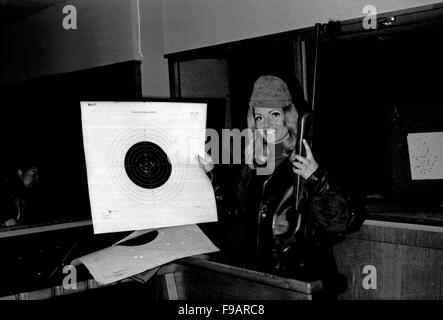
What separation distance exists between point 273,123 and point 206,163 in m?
0.24

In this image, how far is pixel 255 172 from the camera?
5.21ft

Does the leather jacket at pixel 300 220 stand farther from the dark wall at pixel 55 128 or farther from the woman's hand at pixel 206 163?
the dark wall at pixel 55 128

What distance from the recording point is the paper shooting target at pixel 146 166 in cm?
143

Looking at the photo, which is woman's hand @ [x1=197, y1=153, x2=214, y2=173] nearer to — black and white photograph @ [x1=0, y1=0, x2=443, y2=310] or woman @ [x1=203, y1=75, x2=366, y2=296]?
black and white photograph @ [x1=0, y1=0, x2=443, y2=310]

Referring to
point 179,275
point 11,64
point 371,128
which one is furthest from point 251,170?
point 11,64

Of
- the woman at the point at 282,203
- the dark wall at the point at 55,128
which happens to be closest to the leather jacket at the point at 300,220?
the woman at the point at 282,203

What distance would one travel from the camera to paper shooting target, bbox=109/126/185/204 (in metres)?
1.43

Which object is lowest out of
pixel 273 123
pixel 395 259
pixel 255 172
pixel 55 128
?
pixel 395 259

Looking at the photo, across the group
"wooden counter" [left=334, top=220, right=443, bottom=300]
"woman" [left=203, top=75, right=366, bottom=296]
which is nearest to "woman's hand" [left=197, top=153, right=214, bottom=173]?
"woman" [left=203, top=75, right=366, bottom=296]

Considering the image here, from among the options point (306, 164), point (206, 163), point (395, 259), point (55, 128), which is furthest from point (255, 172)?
point (55, 128)

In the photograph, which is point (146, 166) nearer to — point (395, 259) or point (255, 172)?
point (255, 172)

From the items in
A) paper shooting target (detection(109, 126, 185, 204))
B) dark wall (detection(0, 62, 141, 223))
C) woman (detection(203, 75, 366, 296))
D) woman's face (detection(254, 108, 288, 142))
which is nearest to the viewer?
woman (detection(203, 75, 366, 296))
